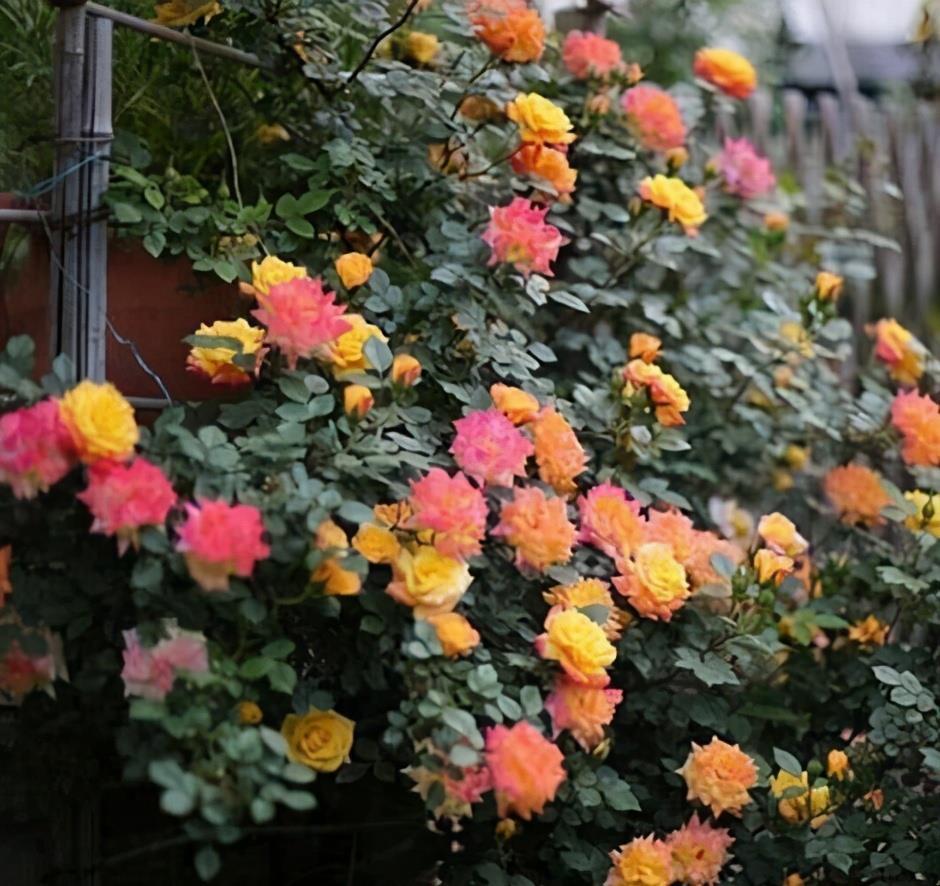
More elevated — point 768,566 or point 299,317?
point 299,317

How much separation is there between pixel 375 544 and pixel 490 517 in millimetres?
198

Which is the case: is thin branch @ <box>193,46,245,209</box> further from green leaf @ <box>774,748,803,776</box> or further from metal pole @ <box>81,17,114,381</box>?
green leaf @ <box>774,748,803,776</box>

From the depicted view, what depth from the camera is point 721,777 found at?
1438 mm

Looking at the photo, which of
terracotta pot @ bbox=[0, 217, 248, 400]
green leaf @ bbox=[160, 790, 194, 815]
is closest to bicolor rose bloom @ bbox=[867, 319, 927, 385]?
terracotta pot @ bbox=[0, 217, 248, 400]

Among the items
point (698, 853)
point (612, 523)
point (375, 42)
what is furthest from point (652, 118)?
point (698, 853)

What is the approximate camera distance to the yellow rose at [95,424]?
1.13 meters

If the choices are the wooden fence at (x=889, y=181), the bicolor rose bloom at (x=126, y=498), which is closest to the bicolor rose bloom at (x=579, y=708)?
the bicolor rose bloom at (x=126, y=498)

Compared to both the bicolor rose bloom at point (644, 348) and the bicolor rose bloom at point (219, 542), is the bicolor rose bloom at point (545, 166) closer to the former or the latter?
the bicolor rose bloom at point (644, 348)

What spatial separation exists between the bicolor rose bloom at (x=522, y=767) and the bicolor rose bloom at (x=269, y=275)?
51 cm

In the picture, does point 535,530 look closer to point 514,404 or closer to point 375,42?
point 514,404

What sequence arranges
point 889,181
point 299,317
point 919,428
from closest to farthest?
1. point 299,317
2. point 919,428
3. point 889,181

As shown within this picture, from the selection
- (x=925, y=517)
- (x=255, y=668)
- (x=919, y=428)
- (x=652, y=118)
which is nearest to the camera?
(x=255, y=668)

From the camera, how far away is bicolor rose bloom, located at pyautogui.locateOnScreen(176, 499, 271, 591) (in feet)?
3.64

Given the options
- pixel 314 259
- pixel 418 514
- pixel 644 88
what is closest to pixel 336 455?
pixel 418 514
